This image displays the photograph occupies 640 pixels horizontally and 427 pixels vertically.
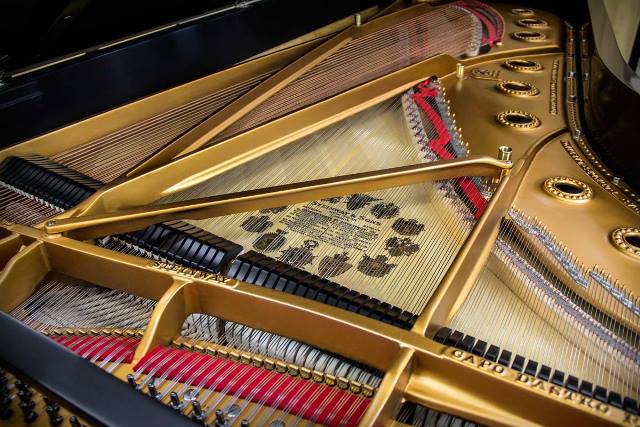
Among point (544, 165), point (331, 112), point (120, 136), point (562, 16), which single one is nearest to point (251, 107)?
point (331, 112)

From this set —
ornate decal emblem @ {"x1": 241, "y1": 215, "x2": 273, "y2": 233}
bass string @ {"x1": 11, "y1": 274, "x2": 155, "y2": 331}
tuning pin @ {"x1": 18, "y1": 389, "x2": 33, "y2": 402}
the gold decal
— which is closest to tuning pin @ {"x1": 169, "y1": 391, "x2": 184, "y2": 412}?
tuning pin @ {"x1": 18, "y1": 389, "x2": 33, "y2": 402}

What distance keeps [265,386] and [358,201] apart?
1135mm

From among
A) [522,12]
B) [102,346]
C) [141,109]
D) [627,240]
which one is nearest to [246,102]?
[141,109]

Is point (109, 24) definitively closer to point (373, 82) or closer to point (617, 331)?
point (373, 82)

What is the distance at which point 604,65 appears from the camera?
2.83 m

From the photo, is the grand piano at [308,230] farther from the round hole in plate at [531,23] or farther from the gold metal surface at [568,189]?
the round hole in plate at [531,23]

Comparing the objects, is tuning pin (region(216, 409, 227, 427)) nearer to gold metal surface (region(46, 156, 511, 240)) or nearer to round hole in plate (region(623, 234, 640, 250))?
gold metal surface (region(46, 156, 511, 240))

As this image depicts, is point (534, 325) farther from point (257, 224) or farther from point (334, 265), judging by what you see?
point (257, 224)

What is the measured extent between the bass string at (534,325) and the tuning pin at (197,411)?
837mm

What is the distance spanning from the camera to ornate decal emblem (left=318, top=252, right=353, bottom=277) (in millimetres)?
2160

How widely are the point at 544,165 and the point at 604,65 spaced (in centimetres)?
68

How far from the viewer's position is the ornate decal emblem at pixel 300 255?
222 cm

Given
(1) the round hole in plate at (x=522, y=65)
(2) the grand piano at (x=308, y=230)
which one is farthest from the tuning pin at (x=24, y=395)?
(1) the round hole in plate at (x=522, y=65)

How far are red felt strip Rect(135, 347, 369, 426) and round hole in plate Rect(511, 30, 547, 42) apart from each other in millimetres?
3269
